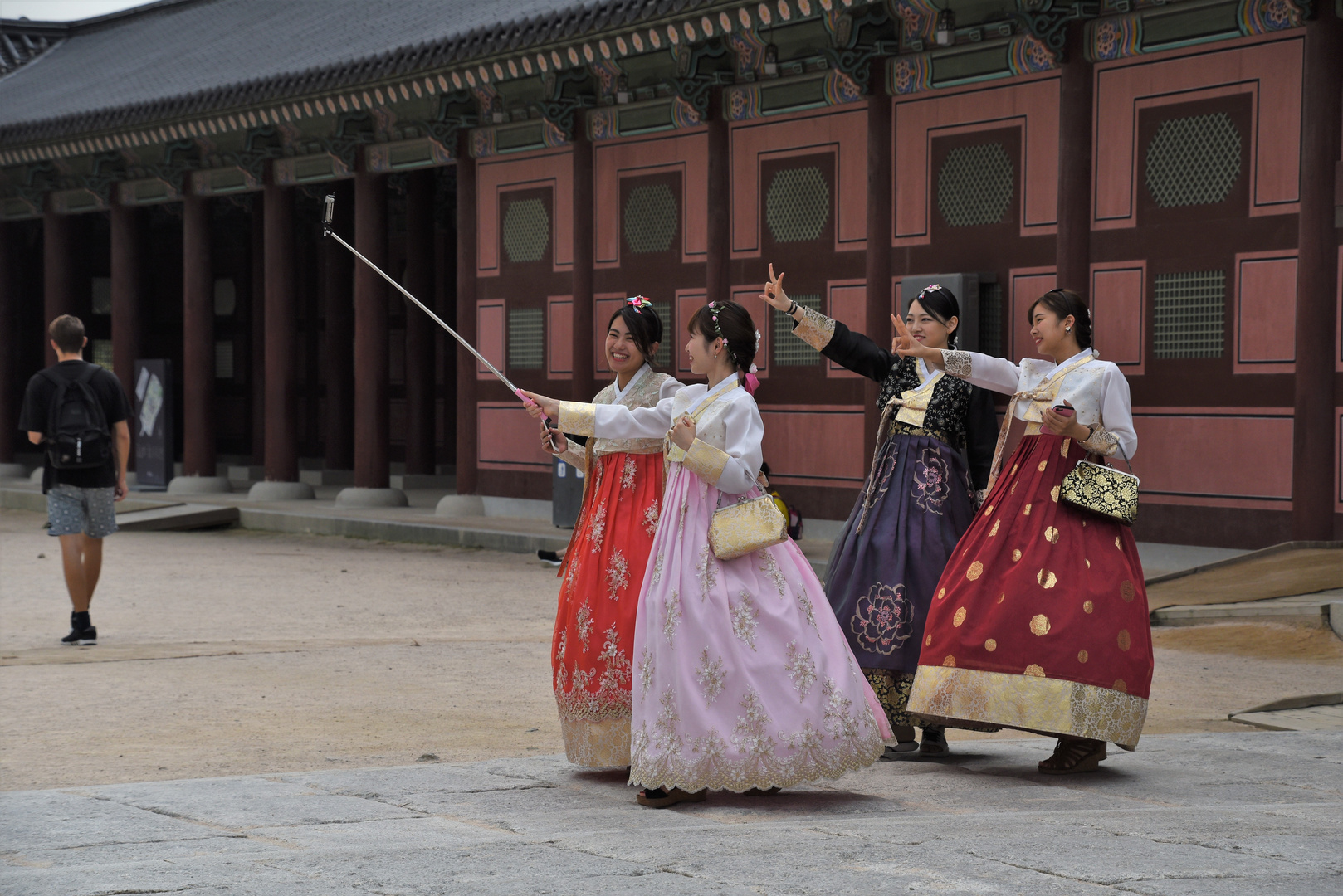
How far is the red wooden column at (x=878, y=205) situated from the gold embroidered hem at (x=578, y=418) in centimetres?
751

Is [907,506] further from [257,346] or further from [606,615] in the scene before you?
[257,346]

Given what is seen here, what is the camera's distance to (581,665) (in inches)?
182

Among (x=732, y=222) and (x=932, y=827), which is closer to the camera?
(x=932, y=827)

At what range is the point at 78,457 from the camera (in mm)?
7879

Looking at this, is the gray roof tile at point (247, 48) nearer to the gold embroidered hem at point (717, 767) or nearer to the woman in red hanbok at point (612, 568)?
the woman in red hanbok at point (612, 568)

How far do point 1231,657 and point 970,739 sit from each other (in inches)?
102

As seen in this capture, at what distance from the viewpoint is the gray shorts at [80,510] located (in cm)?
791

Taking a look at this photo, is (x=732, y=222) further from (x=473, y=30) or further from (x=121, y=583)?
(x=121, y=583)

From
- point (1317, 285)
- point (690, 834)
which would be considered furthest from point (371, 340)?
point (690, 834)

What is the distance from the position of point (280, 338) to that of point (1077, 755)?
14263 millimetres

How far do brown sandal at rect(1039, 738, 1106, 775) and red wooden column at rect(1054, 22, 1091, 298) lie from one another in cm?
631

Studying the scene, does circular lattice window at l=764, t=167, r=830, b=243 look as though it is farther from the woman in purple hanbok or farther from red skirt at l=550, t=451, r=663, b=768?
red skirt at l=550, t=451, r=663, b=768

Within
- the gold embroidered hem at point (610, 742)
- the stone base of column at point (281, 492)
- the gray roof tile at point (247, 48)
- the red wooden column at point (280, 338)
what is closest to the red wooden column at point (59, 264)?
the gray roof tile at point (247, 48)

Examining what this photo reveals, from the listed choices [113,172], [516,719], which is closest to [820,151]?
[516,719]
